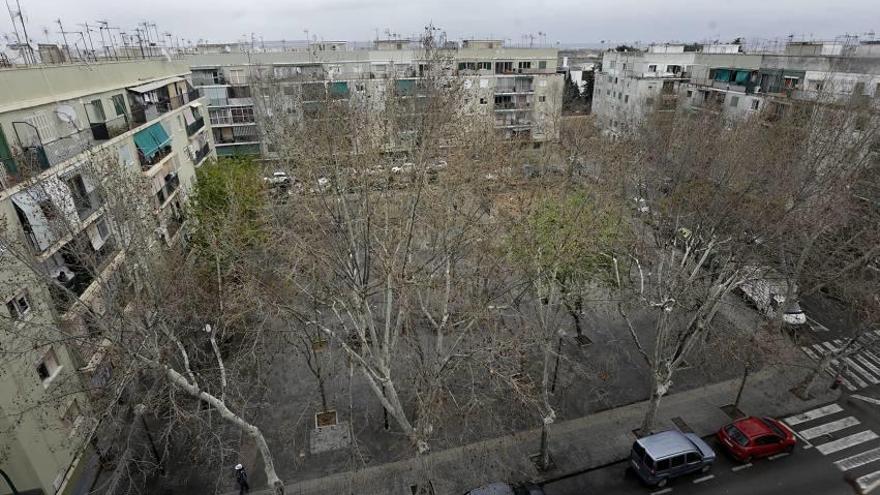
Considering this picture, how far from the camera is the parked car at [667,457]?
14.6m

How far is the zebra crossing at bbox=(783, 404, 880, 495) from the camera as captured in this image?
15.1 meters

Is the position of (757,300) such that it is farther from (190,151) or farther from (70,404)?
(190,151)

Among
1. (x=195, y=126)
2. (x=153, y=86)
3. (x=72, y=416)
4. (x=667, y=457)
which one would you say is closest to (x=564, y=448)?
(x=667, y=457)

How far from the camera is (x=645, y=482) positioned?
1489 centimetres

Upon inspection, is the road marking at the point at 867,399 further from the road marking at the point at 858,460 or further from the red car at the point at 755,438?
the red car at the point at 755,438

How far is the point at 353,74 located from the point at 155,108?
24366mm

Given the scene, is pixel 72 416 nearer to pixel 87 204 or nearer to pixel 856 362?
pixel 87 204

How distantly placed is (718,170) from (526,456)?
1324 cm

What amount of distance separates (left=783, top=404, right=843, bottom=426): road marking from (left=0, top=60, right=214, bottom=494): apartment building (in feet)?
72.1

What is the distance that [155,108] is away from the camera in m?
27.0

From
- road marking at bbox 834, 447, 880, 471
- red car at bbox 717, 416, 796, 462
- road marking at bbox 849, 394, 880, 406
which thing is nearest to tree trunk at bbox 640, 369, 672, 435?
red car at bbox 717, 416, 796, 462

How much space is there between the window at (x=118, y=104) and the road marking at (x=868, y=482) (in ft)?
107

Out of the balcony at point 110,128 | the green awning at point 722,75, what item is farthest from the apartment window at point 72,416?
the green awning at point 722,75

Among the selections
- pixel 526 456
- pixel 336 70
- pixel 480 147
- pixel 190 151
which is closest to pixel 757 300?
pixel 526 456
